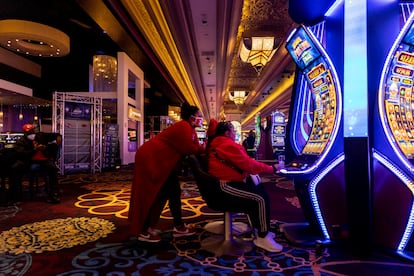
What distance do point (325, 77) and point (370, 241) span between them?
130cm

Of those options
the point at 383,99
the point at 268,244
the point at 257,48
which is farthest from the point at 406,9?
the point at 257,48

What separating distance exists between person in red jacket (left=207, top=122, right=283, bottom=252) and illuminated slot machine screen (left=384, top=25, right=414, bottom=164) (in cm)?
90

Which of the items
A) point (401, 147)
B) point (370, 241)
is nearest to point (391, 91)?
point (401, 147)

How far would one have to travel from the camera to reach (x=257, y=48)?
285 inches

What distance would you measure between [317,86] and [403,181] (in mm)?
957

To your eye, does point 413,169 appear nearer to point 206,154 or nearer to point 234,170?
point 234,170

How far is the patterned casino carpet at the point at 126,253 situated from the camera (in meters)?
2.04

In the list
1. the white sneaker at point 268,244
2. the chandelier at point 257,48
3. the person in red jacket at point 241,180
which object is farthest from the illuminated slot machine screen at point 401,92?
the chandelier at point 257,48

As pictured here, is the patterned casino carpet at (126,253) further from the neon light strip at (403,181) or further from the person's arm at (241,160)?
the person's arm at (241,160)

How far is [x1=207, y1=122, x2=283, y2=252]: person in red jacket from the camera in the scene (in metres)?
2.31

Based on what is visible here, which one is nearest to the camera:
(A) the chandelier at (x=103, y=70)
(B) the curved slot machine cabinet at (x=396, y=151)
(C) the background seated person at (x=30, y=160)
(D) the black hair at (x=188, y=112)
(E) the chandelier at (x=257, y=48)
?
(B) the curved slot machine cabinet at (x=396, y=151)

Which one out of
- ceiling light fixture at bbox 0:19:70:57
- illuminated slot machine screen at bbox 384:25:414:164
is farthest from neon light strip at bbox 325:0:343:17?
ceiling light fixture at bbox 0:19:70:57

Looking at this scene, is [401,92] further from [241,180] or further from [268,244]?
[268,244]

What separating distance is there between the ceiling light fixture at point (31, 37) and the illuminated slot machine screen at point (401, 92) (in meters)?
7.75
